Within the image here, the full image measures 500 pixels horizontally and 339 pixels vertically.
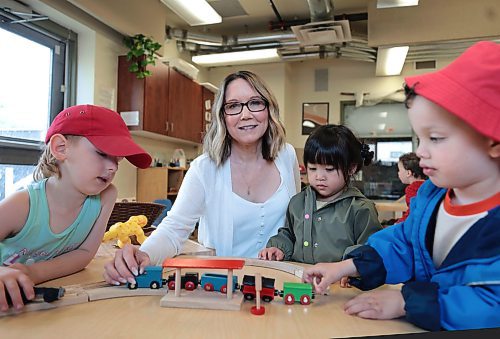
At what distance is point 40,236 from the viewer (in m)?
1.09

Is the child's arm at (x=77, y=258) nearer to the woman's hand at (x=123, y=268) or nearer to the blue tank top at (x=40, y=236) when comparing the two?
the blue tank top at (x=40, y=236)

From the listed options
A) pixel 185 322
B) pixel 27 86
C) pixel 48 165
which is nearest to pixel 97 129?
pixel 48 165

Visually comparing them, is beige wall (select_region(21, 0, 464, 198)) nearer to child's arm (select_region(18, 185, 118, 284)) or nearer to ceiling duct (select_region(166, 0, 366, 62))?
ceiling duct (select_region(166, 0, 366, 62))

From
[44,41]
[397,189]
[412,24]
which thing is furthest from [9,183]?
[397,189]

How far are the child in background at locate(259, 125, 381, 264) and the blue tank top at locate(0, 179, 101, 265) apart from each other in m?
0.61

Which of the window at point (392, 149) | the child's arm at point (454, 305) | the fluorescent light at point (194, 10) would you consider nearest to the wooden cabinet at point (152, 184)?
the fluorescent light at point (194, 10)

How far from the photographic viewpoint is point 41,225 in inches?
42.3

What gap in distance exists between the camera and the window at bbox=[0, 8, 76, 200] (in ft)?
10.4

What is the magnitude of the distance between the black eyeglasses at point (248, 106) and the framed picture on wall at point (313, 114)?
5.88 metres

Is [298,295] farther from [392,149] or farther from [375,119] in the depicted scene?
[375,119]

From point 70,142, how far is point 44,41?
9.72 ft

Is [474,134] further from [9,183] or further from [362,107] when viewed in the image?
[362,107]

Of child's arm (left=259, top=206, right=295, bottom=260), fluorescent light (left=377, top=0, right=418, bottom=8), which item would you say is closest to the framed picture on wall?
fluorescent light (left=377, top=0, right=418, bottom=8)

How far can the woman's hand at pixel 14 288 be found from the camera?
718 millimetres
